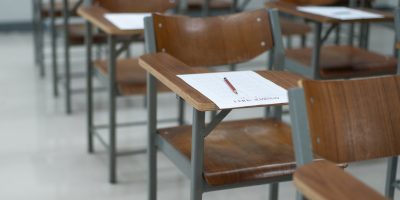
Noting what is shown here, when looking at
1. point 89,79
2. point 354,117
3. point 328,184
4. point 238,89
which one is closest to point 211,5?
point 89,79

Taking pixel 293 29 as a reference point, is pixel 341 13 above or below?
above

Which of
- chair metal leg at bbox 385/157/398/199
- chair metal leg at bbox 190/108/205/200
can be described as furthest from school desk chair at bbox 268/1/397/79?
chair metal leg at bbox 190/108/205/200

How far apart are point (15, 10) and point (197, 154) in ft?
16.4

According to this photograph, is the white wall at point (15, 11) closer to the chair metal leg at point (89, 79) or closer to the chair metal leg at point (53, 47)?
the chair metal leg at point (53, 47)

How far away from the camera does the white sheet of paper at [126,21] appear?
2.60 metres

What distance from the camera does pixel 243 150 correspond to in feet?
6.55

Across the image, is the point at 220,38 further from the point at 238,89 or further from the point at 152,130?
the point at 238,89

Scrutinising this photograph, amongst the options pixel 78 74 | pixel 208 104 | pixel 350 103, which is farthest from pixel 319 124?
pixel 78 74

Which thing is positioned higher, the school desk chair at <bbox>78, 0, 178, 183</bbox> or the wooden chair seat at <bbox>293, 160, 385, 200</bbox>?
the wooden chair seat at <bbox>293, 160, 385, 200</bbox>

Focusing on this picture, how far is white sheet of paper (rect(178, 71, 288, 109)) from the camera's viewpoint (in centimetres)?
162

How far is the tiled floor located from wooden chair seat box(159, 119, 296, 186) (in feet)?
1.94

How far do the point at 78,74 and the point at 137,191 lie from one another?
2060 millimetres

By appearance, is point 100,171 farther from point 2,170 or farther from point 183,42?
point 183,42

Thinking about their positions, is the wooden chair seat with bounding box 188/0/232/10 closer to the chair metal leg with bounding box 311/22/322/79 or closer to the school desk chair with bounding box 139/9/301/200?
the chair metal leg with bounding box 311/22/322/79
